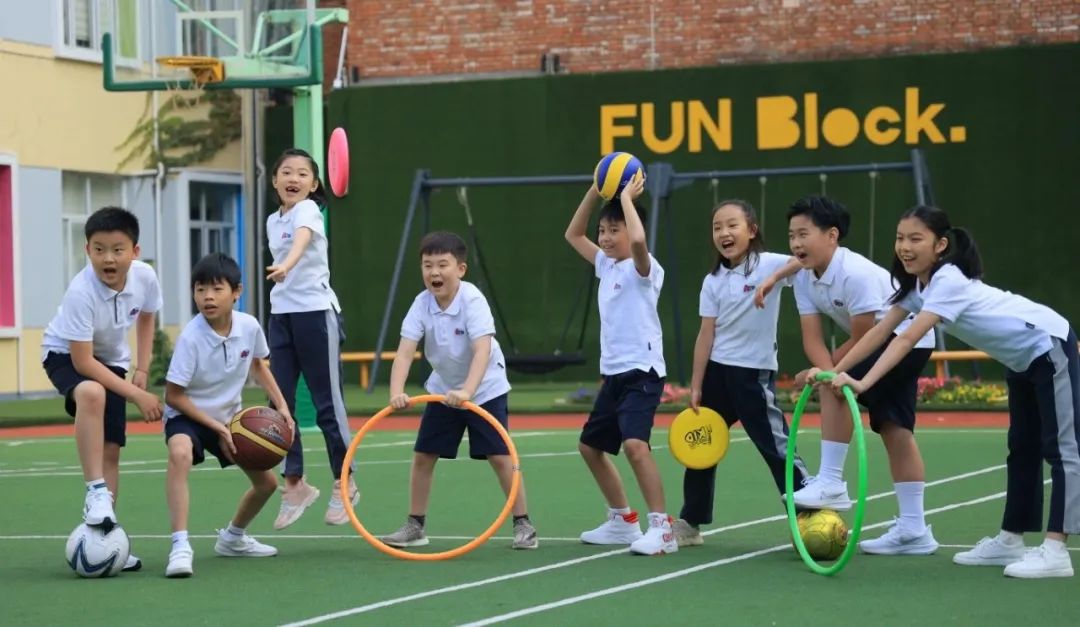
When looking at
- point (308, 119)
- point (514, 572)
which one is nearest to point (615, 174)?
point (514, 572)

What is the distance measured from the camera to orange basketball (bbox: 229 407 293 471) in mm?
9227

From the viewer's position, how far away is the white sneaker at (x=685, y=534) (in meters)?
9.78

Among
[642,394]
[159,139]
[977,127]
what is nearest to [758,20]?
[977,127]

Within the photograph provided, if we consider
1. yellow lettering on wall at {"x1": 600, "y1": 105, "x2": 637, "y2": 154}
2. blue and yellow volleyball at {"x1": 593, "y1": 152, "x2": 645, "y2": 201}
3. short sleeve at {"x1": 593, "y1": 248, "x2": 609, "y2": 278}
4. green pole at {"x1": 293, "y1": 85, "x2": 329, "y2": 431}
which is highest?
yellow lettering on wall at {"x1": 600, "y1": 105, "x2": 637, "y2": 154}

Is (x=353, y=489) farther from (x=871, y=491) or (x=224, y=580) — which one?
(x=871, y=491)

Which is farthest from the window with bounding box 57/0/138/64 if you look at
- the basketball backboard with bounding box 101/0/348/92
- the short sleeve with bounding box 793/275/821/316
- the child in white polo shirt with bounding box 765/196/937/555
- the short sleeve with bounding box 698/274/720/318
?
the child in white polo shirt with bounding box 765/196/937/555

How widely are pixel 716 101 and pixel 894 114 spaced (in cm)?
240

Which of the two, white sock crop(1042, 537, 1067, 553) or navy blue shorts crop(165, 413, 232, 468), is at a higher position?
navy blue shorts crop(165, 413, 232, 468)

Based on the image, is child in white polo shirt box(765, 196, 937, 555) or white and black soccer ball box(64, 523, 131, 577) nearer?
white and black soccer ball box(64, 523, 131, 577)

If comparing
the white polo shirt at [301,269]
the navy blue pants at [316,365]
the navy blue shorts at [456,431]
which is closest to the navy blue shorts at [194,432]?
the navy blue shorts at [456,431]

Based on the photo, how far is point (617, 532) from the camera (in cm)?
989

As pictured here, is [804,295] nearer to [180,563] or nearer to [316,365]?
[316,365]

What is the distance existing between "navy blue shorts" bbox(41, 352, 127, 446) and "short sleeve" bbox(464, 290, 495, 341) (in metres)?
1.79

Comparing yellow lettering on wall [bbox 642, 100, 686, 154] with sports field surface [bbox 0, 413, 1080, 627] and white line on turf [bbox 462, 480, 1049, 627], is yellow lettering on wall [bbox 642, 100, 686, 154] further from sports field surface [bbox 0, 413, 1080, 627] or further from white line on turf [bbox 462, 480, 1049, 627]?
white line on turf [bbox 462, 480, 1049, 627]
